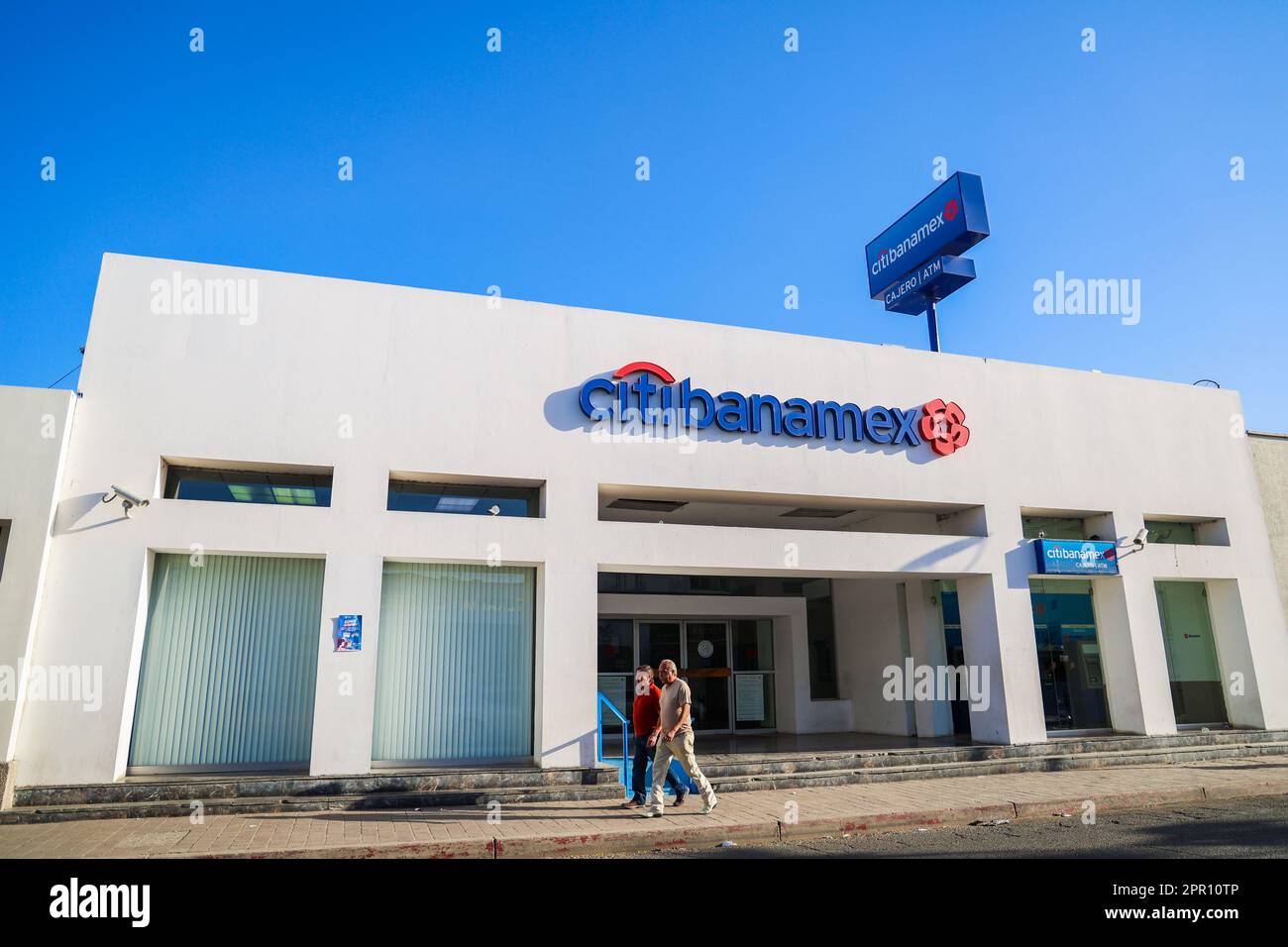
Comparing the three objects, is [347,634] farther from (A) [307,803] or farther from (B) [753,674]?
(B) [753,674]

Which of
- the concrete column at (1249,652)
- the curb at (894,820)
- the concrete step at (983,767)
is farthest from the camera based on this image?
the concrete column at (1249,652)

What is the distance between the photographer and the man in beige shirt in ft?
31.7

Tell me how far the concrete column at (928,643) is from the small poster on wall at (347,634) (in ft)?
34.5

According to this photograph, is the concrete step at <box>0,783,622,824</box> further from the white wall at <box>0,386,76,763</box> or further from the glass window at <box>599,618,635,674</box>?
the glass window at <box>599,618,635,674</box>

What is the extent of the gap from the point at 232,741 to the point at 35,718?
83.2 inches

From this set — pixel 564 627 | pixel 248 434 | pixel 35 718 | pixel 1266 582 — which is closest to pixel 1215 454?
pixel 1266 582

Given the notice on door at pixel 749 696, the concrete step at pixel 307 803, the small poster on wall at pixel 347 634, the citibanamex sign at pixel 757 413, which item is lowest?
the concrete step at pixel 307 803

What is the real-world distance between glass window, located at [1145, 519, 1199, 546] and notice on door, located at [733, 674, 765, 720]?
26.8 feet

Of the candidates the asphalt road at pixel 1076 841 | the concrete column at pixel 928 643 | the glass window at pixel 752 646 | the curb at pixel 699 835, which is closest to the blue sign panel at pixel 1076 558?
the concrete column at pixel 928 643

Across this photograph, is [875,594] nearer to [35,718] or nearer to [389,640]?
[389,640]

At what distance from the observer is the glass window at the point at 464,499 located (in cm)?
1185

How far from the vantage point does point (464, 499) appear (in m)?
12.2

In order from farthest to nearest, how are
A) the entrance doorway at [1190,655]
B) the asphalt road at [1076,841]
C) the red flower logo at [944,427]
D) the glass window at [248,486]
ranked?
the entrance doorway at [1190,655]
the red flower logo at [944,427]
the glass window at [248,486]
the asphalt road at [1076,841]

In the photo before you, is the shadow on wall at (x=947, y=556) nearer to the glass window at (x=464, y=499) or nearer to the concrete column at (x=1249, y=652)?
the concrete column at (x=1249, y=652)
